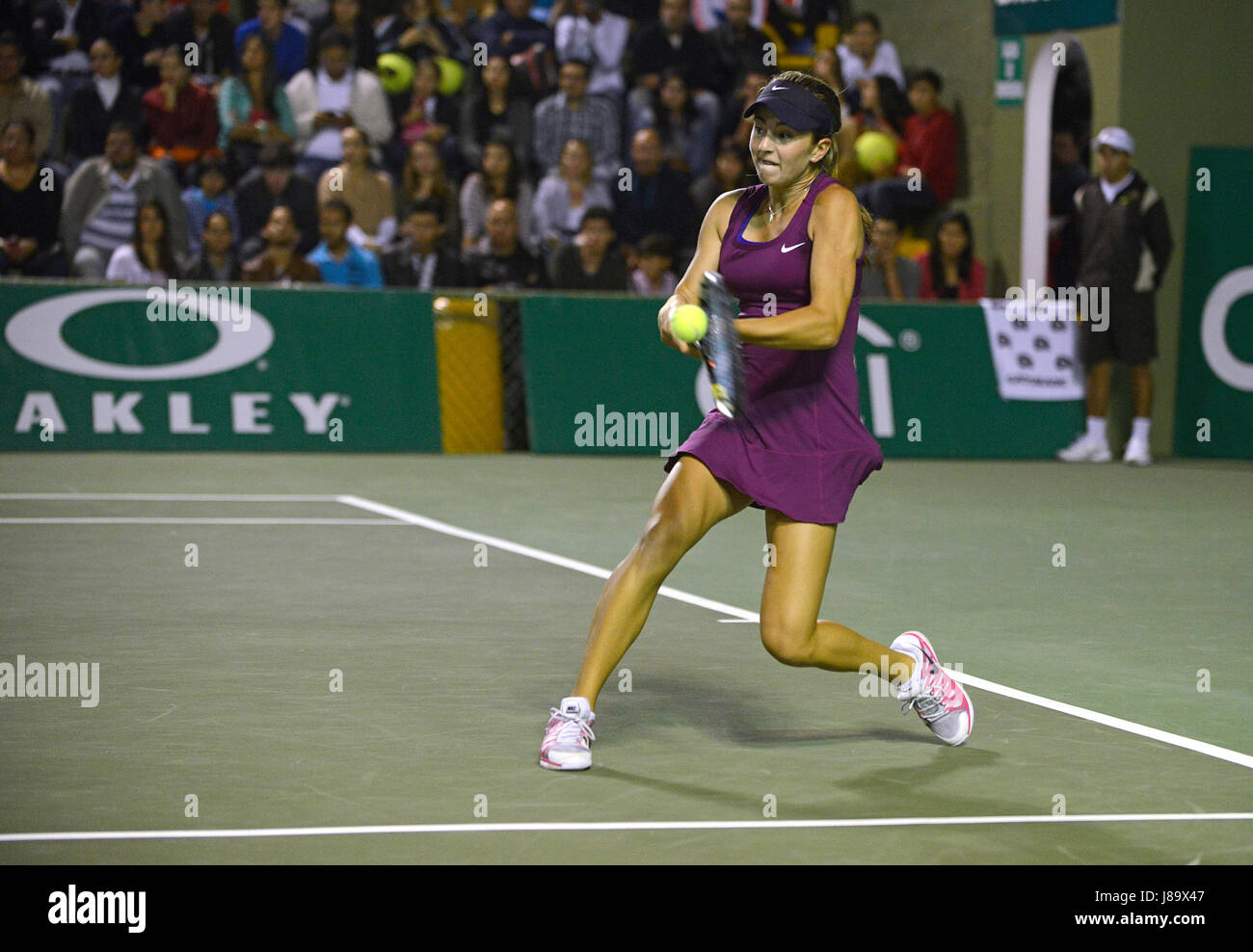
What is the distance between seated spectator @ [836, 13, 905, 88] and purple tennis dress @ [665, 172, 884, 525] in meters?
14.5

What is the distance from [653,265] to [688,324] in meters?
12.1

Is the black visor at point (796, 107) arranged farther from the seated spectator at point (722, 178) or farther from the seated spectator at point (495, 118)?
the seated spectator at point (495, 118)

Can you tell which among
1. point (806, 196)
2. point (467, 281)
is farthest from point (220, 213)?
point (806, 196)

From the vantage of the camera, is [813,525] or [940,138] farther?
[940,138]

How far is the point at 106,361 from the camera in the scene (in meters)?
15.7

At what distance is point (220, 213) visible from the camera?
1698 cm

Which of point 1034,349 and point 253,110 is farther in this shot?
point 253,110

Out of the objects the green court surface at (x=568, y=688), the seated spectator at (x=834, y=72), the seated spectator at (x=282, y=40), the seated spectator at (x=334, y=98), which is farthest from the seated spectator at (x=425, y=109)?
the green court surface at (x=568, y=688)

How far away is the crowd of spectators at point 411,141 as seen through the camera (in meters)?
17.4

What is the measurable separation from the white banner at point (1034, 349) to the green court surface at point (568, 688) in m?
3.91

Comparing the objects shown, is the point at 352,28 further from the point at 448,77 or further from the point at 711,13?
the point at 711,13

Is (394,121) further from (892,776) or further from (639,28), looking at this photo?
(892,776)

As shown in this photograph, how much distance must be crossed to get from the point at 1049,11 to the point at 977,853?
15009mm

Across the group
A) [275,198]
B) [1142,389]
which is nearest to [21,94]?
[275,198]
